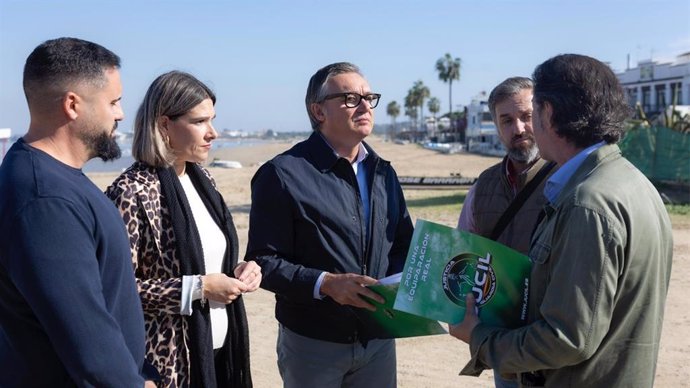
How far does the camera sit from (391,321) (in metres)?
3.22

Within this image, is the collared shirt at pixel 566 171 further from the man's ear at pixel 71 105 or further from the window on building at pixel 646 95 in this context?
the window on building at pixel 646 95

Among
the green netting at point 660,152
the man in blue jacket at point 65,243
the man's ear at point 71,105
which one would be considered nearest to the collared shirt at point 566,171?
the man in blue jacket at point 65,243

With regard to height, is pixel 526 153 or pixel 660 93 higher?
pixel 660 93

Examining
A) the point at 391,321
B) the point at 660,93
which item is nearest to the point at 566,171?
the point at 391,321

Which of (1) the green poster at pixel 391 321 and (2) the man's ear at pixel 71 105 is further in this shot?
(1) the green poster at pixel 391 321

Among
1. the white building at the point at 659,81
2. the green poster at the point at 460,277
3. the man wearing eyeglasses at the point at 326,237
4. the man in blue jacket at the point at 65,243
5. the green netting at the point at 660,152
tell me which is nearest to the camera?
the man in blue jacket at the point at 65,243

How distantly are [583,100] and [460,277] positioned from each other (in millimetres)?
744

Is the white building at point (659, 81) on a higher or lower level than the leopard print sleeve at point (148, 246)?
higher

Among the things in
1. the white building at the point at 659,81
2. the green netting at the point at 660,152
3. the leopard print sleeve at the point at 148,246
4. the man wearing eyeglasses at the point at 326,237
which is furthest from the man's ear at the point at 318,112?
the white building at the point at 659,81

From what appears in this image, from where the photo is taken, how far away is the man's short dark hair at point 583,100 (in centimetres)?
238

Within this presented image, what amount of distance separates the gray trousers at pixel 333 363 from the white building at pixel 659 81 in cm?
6140

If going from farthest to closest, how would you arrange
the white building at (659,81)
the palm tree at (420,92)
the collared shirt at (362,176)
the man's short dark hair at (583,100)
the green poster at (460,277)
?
the palm tree at (420,92), the white building at (659,81), the collared shirt at (362,176), the green poster at (460,277), the man's short dark hair at (583,100)

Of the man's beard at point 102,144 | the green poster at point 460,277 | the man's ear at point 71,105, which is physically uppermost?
the man's ear at point 71,105

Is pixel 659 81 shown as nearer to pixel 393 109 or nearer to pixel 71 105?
pixel 71 105
